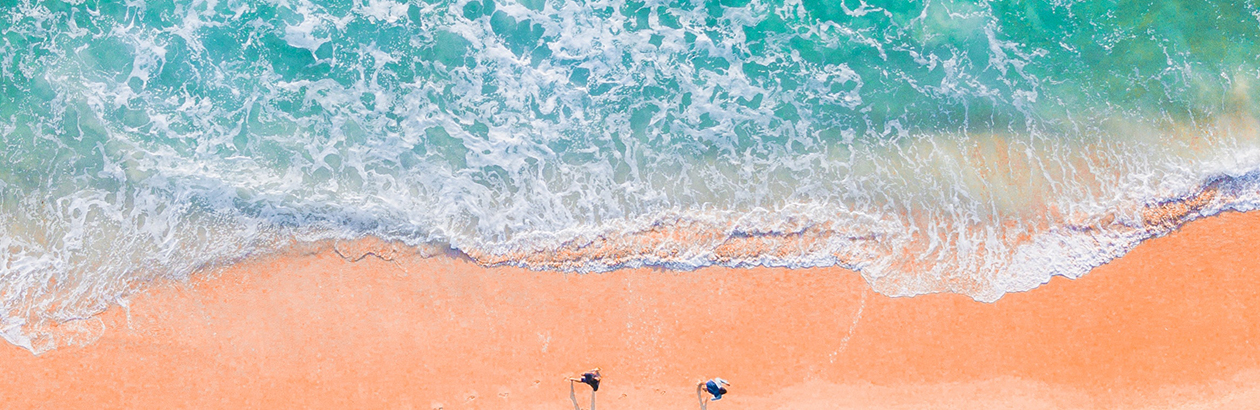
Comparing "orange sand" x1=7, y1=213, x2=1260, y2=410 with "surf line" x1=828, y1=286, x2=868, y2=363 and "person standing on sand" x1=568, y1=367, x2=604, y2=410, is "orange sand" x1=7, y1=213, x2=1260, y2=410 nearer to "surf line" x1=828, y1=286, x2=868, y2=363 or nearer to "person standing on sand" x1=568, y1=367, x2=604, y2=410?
"surf line" x1=828, y1=286, x2=868, y2=363

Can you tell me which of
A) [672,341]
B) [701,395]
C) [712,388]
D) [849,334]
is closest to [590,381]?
[672,341]

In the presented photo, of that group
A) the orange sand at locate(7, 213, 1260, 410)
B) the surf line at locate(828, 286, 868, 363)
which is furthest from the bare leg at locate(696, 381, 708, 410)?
the surf line at locate(828, 286, 868, 363)

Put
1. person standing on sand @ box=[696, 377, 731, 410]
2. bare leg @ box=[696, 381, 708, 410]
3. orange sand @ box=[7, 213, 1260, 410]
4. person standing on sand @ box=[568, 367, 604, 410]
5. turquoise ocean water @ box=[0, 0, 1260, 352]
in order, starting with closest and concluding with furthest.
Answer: person standing on sand @ box=[696, 377, 731, 410]
person standing on sand @ box=[568, 367, 604, 410]
orange sand @ box=[7, 213, 1260, 410]
bare leg @ box=[696, 381, 708, 410]
turquoise ocean water @ box=[0, 0, 1260, 352]

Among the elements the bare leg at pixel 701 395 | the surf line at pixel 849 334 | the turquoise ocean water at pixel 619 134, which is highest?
the turquoise ocean water at pixel 619 134

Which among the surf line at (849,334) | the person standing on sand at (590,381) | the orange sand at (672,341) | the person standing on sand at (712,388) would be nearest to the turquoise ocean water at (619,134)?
the orange sand at (672,341)

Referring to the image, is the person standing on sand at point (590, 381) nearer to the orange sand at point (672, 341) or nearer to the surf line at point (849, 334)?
the orange sand at point (672, 341)

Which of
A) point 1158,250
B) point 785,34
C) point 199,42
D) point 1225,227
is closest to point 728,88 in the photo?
point 785,34
